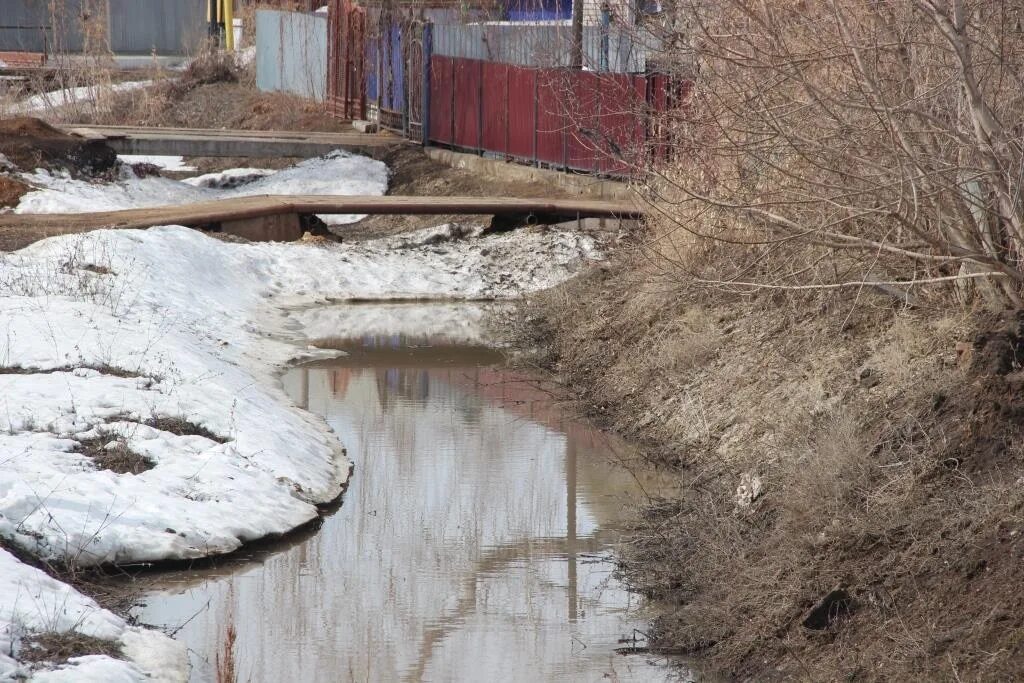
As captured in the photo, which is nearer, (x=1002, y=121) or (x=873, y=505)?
(x=873, y=505)

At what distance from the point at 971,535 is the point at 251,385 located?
6.40 meters

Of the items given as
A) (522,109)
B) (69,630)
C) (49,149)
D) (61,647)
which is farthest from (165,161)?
(61,647)

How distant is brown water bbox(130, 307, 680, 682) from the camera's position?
6.59 meters

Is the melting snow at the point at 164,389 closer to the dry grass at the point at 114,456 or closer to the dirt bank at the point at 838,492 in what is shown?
the dry grass at the point at 114,456

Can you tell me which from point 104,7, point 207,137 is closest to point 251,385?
point 207,137

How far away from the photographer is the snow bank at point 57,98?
99.2ft

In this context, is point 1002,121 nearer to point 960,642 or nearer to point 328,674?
point 960,642

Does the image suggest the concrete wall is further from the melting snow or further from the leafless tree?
the leafless tree

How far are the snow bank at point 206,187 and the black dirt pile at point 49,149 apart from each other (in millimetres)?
405

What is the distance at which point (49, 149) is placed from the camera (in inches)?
883

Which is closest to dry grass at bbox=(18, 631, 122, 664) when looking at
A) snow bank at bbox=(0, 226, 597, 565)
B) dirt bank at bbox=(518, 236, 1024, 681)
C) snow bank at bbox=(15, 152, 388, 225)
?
snow bank at bbox=(0, 226, 597, 565)

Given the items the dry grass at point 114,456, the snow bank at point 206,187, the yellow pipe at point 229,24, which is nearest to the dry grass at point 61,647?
the dry grass at point 114,456

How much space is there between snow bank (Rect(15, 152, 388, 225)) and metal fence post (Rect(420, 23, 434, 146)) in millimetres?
1278

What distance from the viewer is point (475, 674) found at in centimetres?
645
